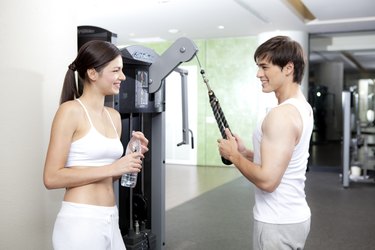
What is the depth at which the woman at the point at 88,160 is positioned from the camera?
1408mm

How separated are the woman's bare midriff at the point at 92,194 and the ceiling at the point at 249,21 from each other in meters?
4.17

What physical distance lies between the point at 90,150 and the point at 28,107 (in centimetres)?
57

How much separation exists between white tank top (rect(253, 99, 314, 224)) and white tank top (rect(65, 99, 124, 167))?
546mm

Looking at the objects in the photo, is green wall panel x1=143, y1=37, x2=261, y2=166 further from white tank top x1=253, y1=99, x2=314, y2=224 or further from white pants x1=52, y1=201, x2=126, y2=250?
white pants x1=52, y1=201, x2=126, y2=250

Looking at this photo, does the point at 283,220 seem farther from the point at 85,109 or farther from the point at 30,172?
the point at 30,172

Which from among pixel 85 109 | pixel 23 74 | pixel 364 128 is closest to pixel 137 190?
pixel 23 74

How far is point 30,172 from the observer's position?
1.88m

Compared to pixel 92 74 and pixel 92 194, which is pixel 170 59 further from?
pixel 92 194

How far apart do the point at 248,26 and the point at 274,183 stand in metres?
6.01

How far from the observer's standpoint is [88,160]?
1.46 m

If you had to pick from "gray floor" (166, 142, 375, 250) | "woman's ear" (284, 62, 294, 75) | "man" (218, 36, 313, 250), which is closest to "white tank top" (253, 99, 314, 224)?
"man" (218, 36, 313, 250)

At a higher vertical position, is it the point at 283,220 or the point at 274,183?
the point at 274,183

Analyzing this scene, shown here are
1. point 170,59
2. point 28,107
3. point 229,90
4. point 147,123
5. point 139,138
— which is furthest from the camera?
point 229,90

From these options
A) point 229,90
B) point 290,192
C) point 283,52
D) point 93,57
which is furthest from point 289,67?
point 229,90
